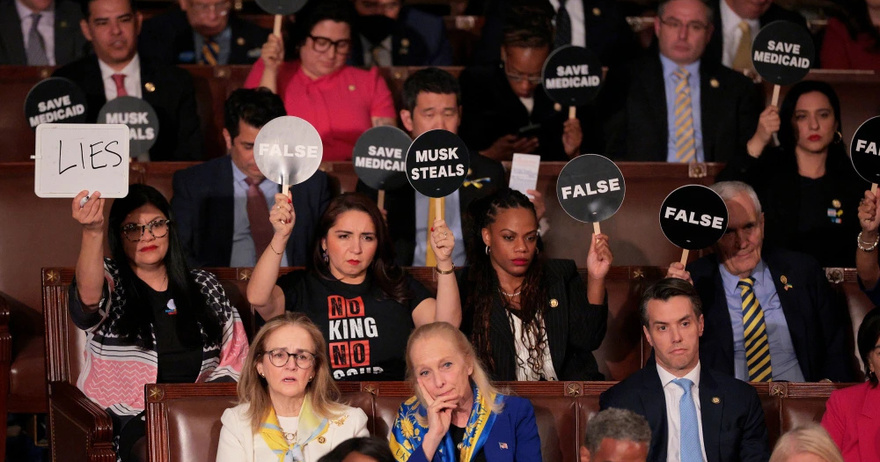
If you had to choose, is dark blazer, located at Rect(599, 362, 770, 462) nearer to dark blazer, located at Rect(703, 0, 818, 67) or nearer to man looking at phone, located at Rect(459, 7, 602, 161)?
man looking at phone, located at Rect(459, 7, 602, 161)

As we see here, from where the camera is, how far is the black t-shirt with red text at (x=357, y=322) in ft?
13.0

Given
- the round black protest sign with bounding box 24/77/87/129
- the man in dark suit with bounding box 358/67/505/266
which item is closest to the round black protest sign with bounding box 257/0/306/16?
the man in dark suit with bounding box 358/67/505/266

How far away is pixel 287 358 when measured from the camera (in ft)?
11.3

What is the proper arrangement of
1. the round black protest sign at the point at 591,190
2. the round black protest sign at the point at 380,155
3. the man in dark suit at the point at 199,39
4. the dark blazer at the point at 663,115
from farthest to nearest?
1. the man in dark suit at the point at 199,39
2. the dark blazer at the point at 663,115
3. the round black protest sign at the point at 380,155
4. the round black protest sign at the point at 591,190

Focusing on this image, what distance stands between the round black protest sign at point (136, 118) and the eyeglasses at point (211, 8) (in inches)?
38.4

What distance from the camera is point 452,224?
15.6 ft

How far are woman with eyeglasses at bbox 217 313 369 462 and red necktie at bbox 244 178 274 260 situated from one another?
1.22 metres

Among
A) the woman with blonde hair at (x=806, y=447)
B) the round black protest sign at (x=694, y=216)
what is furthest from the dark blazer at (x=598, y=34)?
the woman with blonde hair at (x=806, y=447)

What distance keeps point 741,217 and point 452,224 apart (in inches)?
44.0

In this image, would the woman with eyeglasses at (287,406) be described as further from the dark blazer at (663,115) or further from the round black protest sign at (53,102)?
the dark blazer at (663,115)

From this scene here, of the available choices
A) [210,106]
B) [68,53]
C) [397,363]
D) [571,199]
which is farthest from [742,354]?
[68,53]

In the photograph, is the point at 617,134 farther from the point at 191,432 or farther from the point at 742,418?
the point at 191,432

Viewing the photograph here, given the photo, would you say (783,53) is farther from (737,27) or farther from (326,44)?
(326,44)

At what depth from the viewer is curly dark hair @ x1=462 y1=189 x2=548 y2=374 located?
405 centimetres
